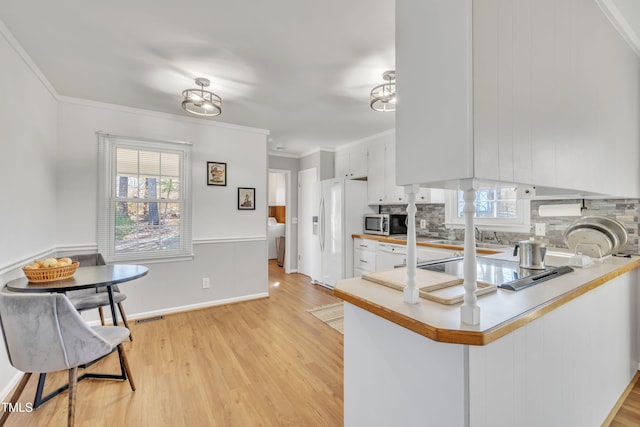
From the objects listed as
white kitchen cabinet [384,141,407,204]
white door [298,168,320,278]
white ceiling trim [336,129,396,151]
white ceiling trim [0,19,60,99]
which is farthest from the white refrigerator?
white ceiling trim [0,19,60,99]

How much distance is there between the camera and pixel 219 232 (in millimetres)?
3727

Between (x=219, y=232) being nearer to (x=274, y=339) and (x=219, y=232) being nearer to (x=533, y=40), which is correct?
(x=274, y=339)

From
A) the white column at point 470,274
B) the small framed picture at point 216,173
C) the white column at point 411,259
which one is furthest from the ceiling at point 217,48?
the white column at point 470,274

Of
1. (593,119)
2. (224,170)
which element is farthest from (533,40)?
(224,170)

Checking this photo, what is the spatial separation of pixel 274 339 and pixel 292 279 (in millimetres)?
2446

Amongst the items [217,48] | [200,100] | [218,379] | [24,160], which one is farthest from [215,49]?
[218,379]

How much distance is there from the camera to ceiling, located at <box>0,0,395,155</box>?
1.68m

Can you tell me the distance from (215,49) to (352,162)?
10.3 ft

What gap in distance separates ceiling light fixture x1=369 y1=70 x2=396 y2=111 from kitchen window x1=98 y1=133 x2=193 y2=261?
2.35m

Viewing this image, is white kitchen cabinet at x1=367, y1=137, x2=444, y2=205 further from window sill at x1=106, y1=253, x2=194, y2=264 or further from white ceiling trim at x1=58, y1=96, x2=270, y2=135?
window sill at x1=106, y1=253, x2=194, y2=264

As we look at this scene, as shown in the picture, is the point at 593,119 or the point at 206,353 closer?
the point at 593,119

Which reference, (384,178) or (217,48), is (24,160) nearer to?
(217,48)

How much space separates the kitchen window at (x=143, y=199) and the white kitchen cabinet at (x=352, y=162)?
2584mm

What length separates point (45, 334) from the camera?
148 cm
